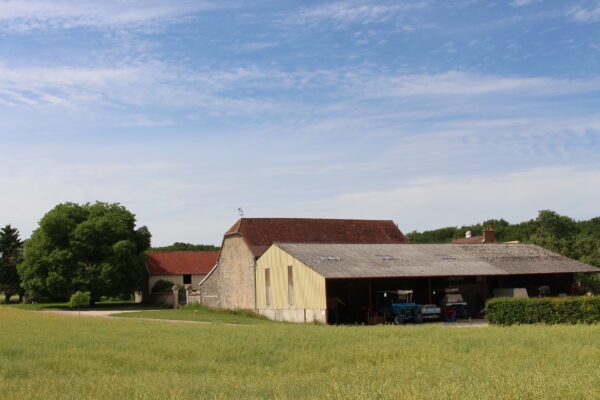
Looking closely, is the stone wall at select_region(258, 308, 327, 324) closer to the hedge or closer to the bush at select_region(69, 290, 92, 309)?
the hedge

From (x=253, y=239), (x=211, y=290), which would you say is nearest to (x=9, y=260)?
(x=211, y=290)

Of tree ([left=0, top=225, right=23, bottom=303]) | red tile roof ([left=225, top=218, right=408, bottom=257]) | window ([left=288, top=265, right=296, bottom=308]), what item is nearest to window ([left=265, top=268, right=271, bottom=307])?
window ([left=288, top=265, right=296, bottom=308])

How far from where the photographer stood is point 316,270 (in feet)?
124

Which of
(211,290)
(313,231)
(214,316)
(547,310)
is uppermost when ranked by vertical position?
(313,231)

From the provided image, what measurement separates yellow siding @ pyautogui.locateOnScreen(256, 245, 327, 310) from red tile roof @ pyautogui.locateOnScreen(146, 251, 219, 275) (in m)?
30.8

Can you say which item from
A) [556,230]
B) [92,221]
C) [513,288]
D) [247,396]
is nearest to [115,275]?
[92,221]

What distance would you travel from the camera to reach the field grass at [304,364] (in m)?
11.7

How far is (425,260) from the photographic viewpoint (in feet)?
144

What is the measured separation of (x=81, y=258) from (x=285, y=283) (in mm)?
28858

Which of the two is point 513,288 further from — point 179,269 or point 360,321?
point 179,269

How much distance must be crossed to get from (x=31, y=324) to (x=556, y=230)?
285 ft

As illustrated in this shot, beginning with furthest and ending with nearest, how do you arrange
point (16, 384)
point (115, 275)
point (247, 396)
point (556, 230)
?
point (556, 230) → point (115, 275) → point (16, 384) → point (247, 396)

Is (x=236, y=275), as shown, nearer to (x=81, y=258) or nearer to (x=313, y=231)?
(x=313, y=231)

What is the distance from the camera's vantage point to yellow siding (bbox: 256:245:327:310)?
38.0 metres
